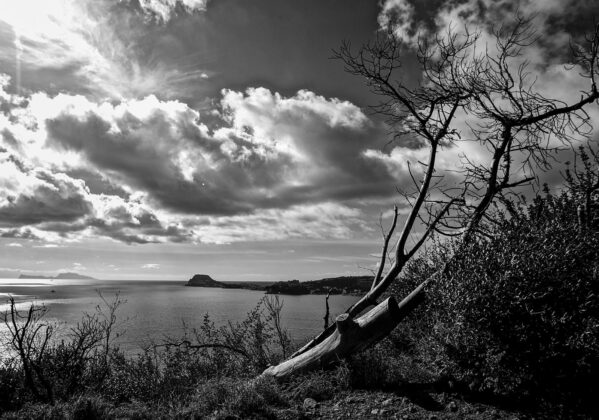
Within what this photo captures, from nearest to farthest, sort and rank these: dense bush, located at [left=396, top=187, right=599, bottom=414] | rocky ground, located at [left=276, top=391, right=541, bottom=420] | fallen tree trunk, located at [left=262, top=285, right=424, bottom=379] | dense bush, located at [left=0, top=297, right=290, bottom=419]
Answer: dense bush, located at [left=396, top=187, right=599, bottom=414] → rocky ground, located at [left=276, top=391, right=541, bottom=420] → dense bush, located at [left=0, top=297, right=290, bottom=419] → fallen tree trunk, located at [left=262, top=285, right=424, bottom=379]

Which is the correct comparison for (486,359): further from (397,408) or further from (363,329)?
(363,329)

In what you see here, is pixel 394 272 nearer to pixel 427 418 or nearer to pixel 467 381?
pixel 467 381

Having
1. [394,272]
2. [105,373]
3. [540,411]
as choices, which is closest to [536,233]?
[540,411]

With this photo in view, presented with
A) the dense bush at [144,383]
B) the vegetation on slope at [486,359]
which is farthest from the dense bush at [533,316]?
the dense bush at [144,383]

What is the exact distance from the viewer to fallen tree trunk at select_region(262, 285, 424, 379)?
8.32m

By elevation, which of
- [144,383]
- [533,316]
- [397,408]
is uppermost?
[533,316]

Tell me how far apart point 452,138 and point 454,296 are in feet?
16.0

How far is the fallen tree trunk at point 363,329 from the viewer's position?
27.3 feet

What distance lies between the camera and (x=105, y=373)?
46.8 feet

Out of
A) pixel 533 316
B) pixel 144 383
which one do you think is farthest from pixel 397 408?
pixel 144 383

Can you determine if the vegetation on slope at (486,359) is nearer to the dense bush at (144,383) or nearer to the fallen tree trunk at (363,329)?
the dense bush at (144,383)

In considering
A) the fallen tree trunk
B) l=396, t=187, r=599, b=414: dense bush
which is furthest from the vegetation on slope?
the fallen tree trunk

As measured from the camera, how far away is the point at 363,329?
8.41 metres

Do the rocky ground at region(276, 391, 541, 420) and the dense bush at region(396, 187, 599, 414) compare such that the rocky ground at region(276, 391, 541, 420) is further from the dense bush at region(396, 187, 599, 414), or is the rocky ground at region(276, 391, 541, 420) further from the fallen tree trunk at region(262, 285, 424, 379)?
the fallen tree trunk at region(262, 285, 424, 379)
